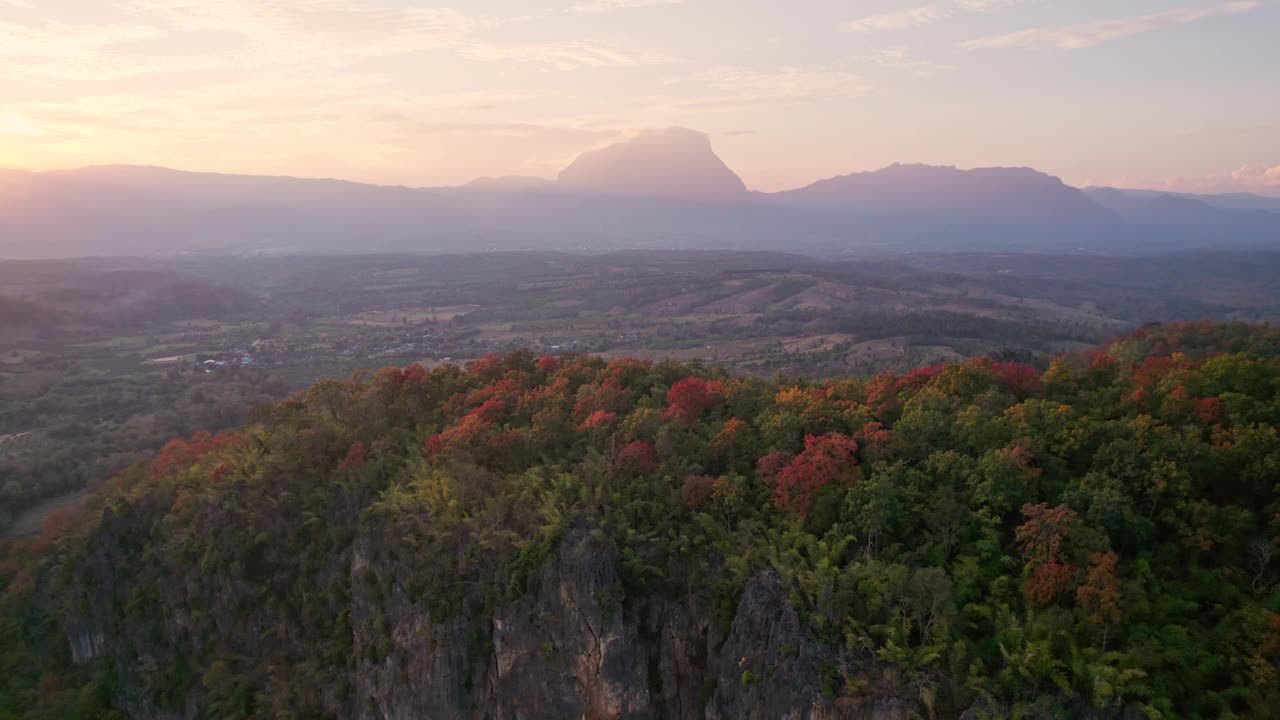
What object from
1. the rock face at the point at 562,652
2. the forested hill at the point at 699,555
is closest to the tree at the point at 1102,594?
the forested hill at the point at 699,555

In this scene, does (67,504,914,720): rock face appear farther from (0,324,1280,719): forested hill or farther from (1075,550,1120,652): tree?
(1075,550,1120,652): tree

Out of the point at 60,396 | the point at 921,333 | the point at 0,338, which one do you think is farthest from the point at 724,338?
the point at 0,338

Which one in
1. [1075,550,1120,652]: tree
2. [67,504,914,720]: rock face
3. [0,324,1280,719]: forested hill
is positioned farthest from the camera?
[67,504,914,720]: rock face

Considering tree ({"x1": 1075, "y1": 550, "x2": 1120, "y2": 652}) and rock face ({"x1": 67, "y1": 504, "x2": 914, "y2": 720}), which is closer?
tree ({"x1": 1075, "y1": 550, "x2": 1120, "y2": 652})

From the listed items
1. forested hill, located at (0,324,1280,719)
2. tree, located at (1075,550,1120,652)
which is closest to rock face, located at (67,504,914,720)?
forested hill, located at (0,324,1280,719)

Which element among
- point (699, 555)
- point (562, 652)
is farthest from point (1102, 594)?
point (562, 652)

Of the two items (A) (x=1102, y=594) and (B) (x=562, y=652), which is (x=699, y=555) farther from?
(A) (x=1102, y=594)

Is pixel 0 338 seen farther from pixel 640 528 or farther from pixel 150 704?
pixel 640 528

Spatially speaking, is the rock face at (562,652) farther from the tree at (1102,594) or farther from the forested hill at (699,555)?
the tree at (1102,594)
